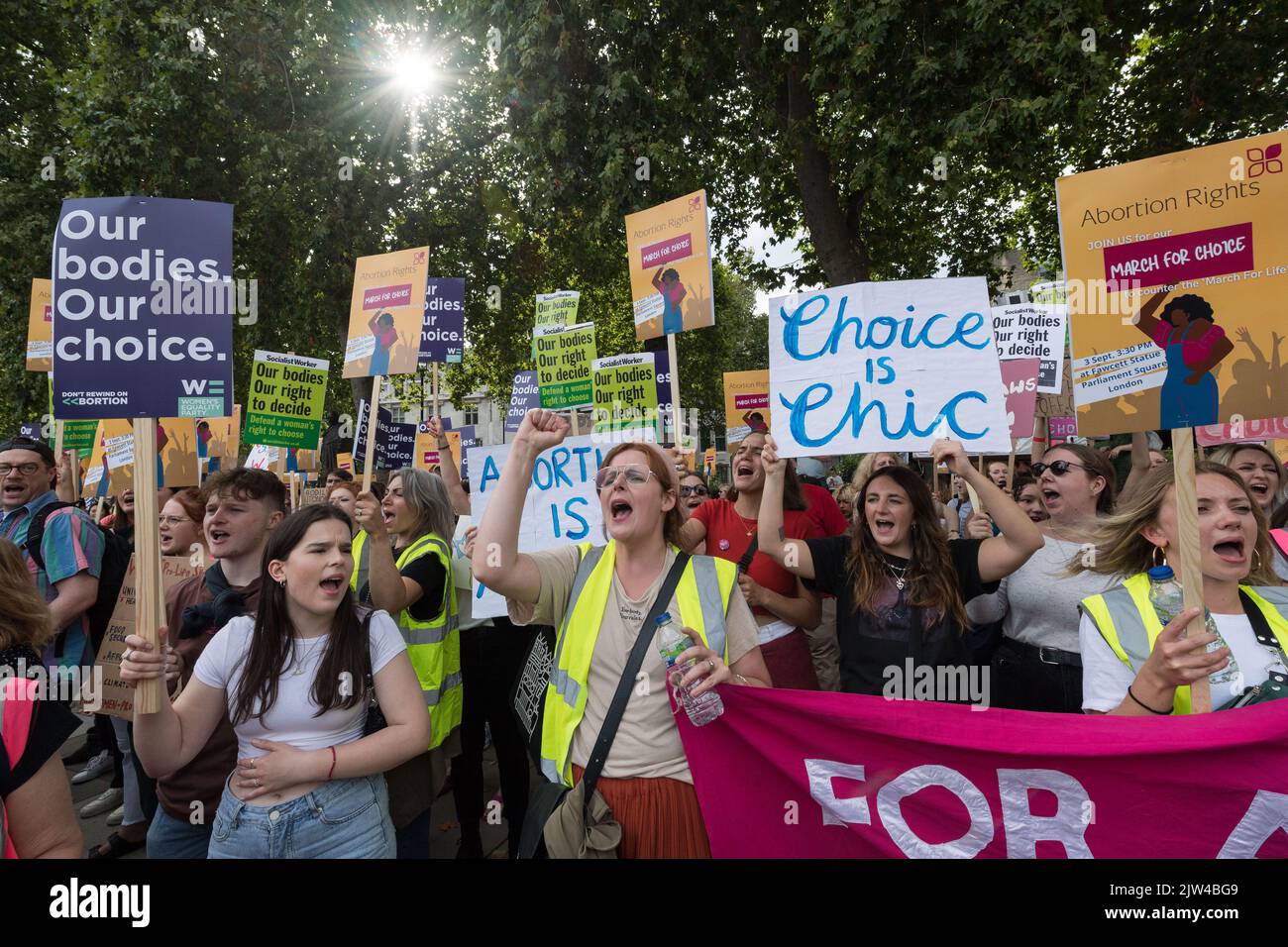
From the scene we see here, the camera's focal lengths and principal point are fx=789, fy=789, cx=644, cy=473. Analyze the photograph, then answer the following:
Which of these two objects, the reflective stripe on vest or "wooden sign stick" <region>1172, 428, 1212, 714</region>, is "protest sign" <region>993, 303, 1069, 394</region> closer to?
"wooden sign stick" <region>1172, 428, 1212, 714</region>

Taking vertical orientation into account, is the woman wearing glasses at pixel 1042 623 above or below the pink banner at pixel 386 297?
below

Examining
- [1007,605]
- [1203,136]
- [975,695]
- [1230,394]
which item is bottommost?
[975,695]

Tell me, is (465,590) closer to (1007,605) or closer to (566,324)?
(1007,605)

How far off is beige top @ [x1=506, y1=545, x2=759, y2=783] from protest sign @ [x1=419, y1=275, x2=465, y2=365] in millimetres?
6430

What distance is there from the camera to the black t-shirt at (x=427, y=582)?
11.5 ft

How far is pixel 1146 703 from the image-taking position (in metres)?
2.15

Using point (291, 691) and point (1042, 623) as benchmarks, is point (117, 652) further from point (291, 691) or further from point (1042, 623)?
point (1042, 623)

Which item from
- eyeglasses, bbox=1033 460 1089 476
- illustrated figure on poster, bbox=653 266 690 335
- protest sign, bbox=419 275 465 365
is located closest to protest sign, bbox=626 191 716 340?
illustrated figure on poster, bbox=653 266 690 335

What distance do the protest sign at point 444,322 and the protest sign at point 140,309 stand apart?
5951 millimetres

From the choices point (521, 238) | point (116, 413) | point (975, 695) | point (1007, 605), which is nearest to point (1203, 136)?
point (1007, 605)

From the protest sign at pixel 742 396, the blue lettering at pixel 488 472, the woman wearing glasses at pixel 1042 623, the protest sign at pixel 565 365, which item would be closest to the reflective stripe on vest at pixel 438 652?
the blue lettering at pixel 488 472

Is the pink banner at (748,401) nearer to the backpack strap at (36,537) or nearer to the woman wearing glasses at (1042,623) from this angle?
the woman wearing glasses at (1042,623)

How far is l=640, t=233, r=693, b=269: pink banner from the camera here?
5.27m

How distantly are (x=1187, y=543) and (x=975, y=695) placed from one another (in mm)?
951
